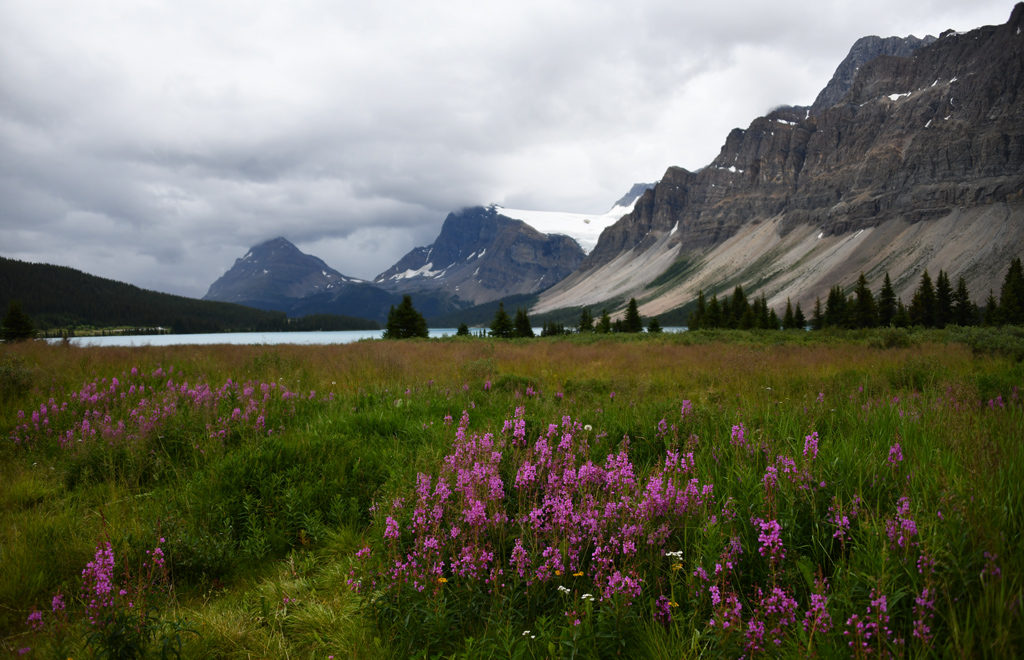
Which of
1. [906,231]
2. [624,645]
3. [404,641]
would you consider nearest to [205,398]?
[404,641]

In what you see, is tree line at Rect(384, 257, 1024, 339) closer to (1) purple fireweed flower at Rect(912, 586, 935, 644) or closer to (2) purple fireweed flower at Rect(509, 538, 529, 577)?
(2) purple fireweed flower at Rect(509, 538, 529, 577)

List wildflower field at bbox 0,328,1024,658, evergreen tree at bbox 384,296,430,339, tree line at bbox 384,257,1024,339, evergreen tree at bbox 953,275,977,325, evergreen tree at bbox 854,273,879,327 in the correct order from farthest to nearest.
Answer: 1. evergreen tree at bbox 953,275,977,325
2. evergreen tree at bbox 854,273,879,327
3. tree line at bbox 384,257,1024,339
4. evergreen tree at bbox 384,296,430,339
5. wildflower field at bbox 0,328,1024,658

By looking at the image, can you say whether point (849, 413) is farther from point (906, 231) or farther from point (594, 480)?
point (906, 231)

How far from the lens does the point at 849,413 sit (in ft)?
17.0

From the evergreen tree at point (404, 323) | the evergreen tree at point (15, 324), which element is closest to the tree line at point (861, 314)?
the evergreen tree at point (404, 323)

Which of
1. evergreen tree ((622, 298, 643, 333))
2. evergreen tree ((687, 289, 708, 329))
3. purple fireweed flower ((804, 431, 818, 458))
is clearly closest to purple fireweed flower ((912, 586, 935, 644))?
purple fireweed flower ((804, 431, 818, 458))

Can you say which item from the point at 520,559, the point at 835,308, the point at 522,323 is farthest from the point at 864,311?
the point at 520,559

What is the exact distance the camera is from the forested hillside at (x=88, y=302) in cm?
13825

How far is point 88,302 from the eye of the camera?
146750 mm

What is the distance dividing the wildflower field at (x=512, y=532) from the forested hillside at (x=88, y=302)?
169m

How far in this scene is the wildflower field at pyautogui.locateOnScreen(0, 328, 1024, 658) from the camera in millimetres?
2322

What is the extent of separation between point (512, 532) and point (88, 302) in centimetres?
19648

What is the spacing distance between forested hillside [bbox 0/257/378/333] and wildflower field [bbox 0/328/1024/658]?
553 feet

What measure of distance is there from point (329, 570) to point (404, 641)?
51.4 inches
